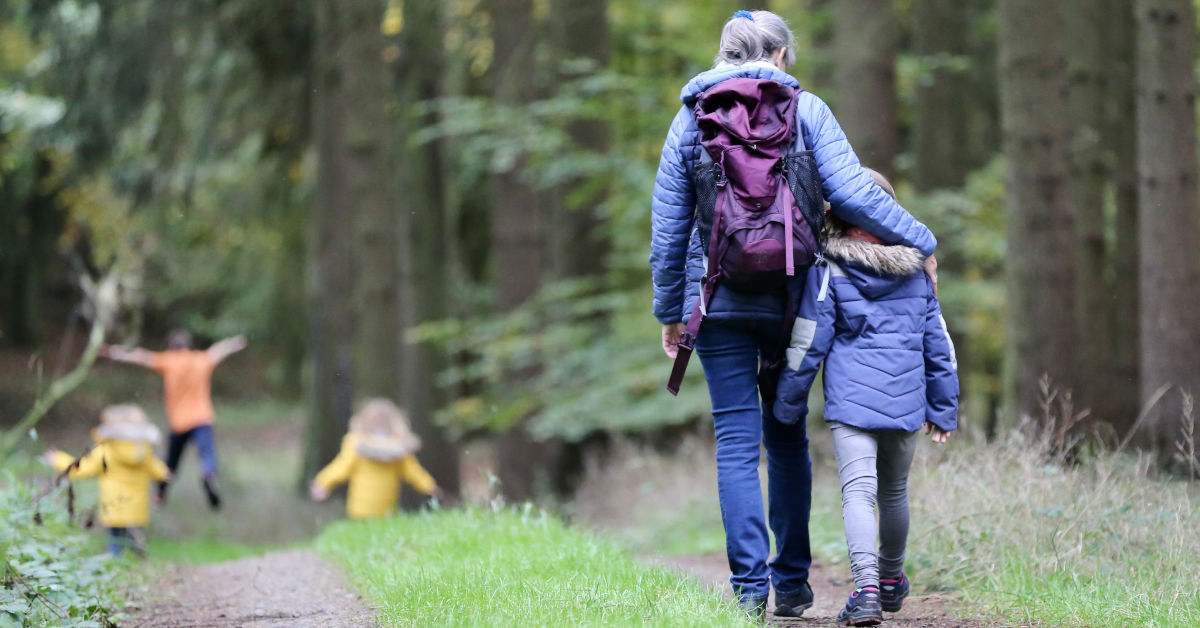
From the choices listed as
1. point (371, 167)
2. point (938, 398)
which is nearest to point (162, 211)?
point (371, 167)

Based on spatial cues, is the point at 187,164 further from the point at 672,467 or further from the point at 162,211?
the point at 672,467

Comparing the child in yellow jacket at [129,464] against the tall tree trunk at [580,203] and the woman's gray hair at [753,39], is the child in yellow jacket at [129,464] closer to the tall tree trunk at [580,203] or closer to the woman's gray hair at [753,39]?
the tall tree trunk at [580,203]

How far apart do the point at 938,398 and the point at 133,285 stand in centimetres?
426

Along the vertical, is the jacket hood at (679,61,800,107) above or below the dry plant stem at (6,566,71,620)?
above

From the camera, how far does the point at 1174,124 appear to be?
829 centimetres

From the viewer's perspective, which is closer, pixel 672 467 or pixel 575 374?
pixel 672 467

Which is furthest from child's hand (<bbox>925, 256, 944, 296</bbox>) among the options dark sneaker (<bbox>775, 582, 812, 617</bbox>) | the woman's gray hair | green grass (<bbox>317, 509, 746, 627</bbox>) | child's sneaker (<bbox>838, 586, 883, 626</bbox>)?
green grass (<bbox>317, 509, 746, 627</bbox>)

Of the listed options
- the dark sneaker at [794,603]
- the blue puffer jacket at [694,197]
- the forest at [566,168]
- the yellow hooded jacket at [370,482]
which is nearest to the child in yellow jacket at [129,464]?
the yellow hooded jacket at [370,482]

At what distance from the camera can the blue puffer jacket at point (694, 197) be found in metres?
4.69

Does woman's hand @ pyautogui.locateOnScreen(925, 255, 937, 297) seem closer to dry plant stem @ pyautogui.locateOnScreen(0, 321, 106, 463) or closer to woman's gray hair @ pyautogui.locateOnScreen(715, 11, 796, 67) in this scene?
woman's gray hair @ pyautogui.locateOnScreen(715, 11, 796, 67)

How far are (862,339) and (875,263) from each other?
0.95ft

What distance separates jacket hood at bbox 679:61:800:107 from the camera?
15.4 ft

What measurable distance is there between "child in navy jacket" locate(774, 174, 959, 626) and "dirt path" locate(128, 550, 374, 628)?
192cm

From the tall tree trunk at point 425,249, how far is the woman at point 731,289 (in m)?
13.3
